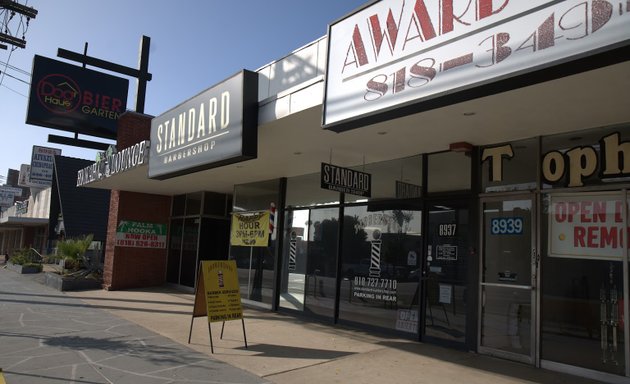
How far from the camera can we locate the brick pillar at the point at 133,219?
15.5 meters

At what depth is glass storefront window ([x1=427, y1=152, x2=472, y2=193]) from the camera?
822cm

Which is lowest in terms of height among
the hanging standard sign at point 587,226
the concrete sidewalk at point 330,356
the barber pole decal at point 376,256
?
the concrete sidewalk at point 330,356

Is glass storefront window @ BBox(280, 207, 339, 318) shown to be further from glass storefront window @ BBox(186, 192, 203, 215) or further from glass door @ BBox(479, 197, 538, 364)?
glass storefront window @ BBox(186, 192, 203, 215)

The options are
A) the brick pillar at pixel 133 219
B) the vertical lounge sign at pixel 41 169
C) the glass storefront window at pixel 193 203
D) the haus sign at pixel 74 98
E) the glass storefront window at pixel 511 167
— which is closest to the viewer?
the glass storefront window at pixel 511 167

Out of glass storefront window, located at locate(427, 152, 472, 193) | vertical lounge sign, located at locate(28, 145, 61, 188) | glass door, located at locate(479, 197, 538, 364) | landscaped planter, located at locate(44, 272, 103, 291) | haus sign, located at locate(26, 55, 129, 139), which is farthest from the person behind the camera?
vertical lounge sign, located at locate(28, 145, 61, 188)

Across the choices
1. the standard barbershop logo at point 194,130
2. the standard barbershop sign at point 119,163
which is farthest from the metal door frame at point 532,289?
the standard barbershop sign at point 119,163

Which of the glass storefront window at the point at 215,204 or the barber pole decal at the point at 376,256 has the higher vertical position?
the glass storefront window at the point at 215,204

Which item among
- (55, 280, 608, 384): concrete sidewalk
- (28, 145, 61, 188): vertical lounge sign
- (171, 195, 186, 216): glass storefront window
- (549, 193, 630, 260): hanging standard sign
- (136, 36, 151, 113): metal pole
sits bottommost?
(55, 280, 608, 384): concrete sidewalk

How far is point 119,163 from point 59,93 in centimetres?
1260

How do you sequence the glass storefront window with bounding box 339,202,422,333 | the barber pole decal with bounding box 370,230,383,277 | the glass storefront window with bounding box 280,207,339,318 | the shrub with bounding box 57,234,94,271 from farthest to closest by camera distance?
1. the shrub with bounding box 57,234,94,271
2. the glass storefront window with bounding box 280,207,339,318
3. the barber pole decal with bounding box 370,230,383,277
4. the glass storefront window with bounding box 339,202,422,333

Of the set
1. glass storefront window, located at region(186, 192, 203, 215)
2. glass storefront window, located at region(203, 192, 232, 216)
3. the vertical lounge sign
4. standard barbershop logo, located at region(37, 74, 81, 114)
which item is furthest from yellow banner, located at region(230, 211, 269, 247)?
the vertical lounge sign

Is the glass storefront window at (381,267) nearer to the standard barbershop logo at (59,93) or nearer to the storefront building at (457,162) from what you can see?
the storefront building at (457,162)

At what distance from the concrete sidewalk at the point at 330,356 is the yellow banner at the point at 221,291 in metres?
0.52

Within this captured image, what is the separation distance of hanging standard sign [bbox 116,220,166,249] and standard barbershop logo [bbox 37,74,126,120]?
31.7ft
